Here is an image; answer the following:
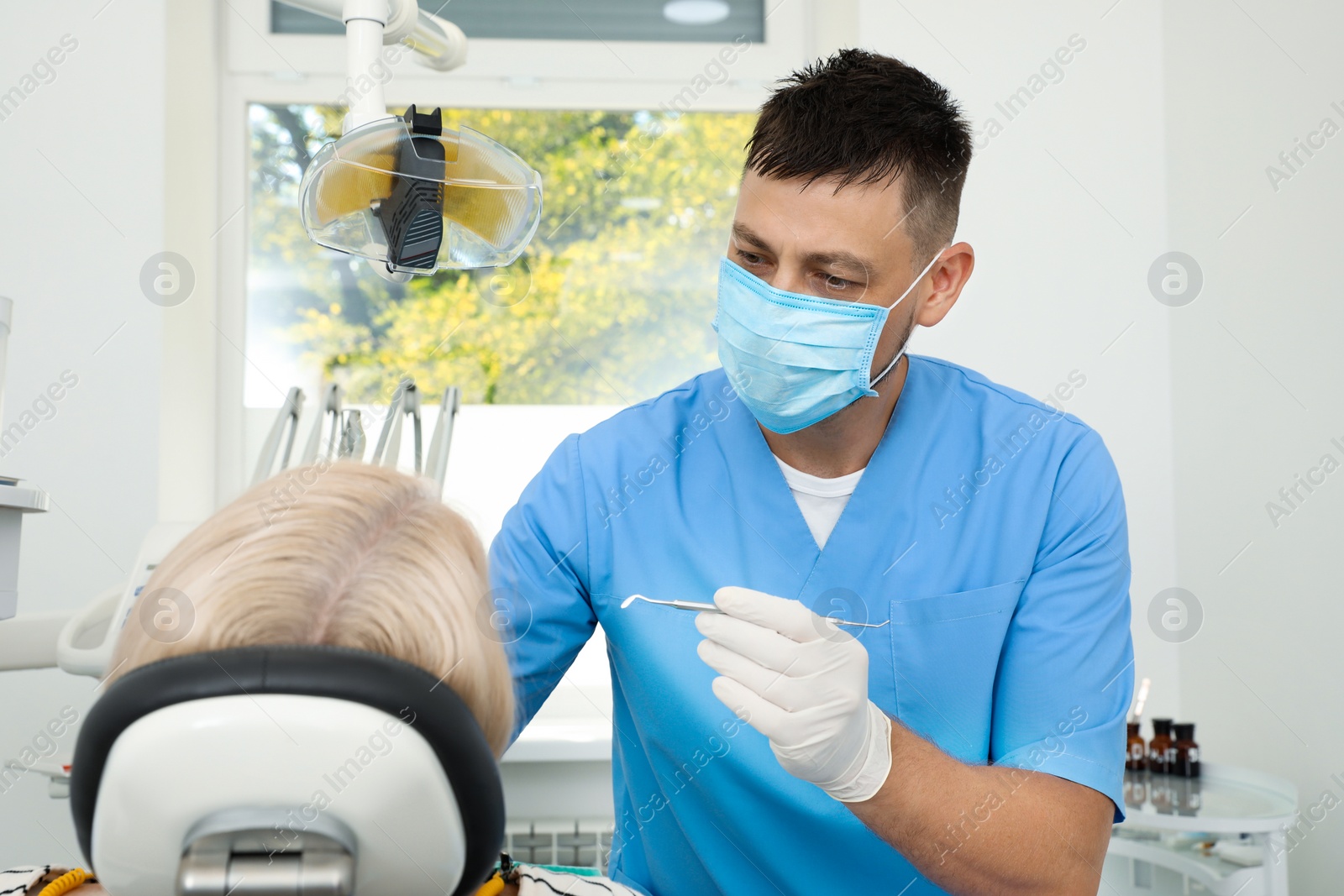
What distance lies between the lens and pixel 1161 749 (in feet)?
7.32

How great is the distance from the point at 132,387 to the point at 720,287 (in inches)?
72.1

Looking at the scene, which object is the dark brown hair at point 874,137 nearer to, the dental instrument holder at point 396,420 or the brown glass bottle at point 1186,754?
the dental instrument holder at point 396,420

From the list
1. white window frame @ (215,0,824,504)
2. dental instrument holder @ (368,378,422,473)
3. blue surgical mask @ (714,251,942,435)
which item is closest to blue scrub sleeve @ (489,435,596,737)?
blue surgical mask @ (714,251,942,435)

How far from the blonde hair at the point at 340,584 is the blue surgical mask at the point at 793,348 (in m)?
0.73

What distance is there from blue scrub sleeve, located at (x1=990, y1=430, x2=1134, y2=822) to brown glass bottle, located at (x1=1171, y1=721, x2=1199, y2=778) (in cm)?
99

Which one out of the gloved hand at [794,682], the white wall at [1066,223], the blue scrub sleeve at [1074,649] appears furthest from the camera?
the white wall at [1066,223]

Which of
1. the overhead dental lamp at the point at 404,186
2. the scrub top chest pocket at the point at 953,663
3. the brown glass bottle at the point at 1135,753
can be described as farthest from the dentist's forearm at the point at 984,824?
the brown glass bottle at the point at 1135,753

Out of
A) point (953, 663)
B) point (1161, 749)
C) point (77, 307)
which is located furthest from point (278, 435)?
point (1161, 749)

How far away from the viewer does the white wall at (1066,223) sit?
2779 mm

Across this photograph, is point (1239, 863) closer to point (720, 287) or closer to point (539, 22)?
point (720, 287)

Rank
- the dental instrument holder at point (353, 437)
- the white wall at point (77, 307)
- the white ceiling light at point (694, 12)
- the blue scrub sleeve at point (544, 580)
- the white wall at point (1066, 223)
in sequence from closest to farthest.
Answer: the blue scrub sleeve at point (544, 580) < the dental instrument holder at point (353, 437) < the white wall at point (77, 307) < the white wall at point (1066, 223) < the white ceiling light at point (694, 12)

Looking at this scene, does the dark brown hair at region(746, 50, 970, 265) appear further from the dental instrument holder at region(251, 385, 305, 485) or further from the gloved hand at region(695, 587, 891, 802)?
the dental instrument holder at region(251, 385, 305, 485)

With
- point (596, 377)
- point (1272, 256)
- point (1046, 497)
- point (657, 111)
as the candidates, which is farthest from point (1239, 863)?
point (657, 111)

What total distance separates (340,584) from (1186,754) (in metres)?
2.12
